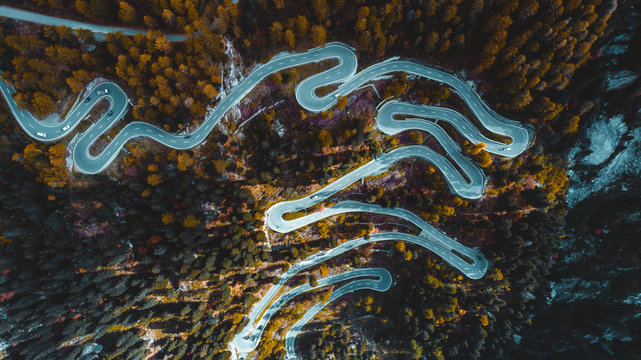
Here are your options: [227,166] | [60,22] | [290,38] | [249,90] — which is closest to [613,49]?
[290,38]

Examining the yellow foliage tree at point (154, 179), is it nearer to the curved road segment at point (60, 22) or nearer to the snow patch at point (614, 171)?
the curved road segment at point (60, 22)

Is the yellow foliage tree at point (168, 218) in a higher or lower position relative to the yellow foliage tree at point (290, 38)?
lower

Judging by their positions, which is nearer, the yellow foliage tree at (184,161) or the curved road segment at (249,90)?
the curved road segment at (249,90)

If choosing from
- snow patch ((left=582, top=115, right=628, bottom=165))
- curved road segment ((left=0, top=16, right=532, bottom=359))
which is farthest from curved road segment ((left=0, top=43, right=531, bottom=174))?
snow patch ((left=582, top=115, right=628, bottom=165))

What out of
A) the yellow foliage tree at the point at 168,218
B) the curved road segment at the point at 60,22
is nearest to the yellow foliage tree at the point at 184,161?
the yellow foliage tree at the point at 168,218

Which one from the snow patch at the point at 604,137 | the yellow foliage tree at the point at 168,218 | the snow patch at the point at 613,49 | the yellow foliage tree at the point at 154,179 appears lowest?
the yellow foliage tree at the point at 168,218

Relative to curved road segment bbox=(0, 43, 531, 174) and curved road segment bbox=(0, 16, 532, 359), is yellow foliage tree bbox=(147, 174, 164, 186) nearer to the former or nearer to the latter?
curved road segment bbox=(0, 43, 531, 174)
